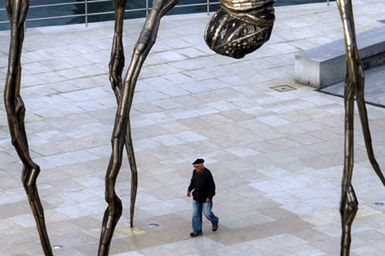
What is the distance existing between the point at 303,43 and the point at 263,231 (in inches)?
489

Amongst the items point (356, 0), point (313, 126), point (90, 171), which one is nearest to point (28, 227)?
point (90, 171)

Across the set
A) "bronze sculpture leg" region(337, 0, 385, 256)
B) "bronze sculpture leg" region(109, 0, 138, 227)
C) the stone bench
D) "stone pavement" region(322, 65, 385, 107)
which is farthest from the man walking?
the stone bench

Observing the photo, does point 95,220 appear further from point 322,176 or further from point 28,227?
point 322,176

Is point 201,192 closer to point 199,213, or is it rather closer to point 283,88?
point 199,213

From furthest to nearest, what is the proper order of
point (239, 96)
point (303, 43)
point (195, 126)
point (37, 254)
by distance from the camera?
1. point (303, 43)
2. point (239, 96)
3. point (195, 126)
4. point (37, 254)

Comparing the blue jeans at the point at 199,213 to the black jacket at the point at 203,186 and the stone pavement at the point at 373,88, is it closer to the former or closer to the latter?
the black jacket at the point at 203,186

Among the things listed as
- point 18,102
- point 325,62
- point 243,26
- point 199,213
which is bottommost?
point 325,62

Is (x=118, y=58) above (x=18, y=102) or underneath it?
underneath

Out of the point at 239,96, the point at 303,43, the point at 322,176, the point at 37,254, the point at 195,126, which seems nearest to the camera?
the point at 37,254

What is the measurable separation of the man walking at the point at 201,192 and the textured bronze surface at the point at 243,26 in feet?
29.2

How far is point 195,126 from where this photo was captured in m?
29.5

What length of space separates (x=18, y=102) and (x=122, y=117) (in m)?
2.04

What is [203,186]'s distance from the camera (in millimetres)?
23469

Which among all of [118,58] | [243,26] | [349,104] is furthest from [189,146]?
[243,26]
